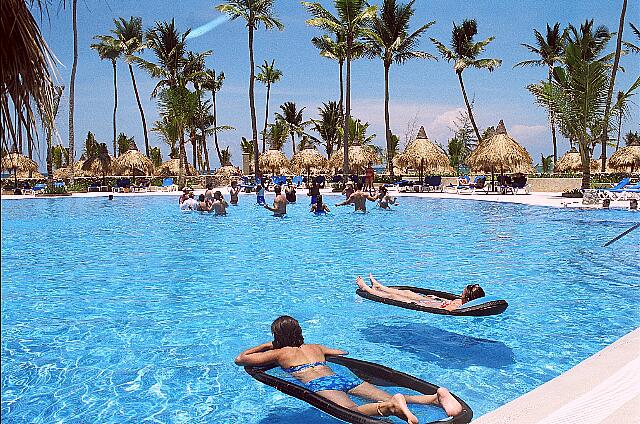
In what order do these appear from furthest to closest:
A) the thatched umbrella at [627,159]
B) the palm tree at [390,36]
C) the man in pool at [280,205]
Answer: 1. the palm tree at [390,36]
2. the thatched umbrella at [627,159]
3. the man in pool at [280,205]

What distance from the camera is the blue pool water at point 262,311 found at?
4.91 metres

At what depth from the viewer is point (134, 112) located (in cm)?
5044

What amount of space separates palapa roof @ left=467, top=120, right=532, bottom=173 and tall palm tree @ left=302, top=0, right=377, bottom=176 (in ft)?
25.2

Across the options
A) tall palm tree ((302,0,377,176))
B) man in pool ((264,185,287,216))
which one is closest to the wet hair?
man in pool ((264,185,287,216))

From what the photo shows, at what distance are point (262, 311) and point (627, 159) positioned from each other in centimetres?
3309

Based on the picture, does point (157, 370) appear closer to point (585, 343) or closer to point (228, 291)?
point (228, 291)

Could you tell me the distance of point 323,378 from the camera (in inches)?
169

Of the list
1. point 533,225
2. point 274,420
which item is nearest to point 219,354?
point 274,420

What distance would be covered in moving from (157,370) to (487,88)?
158 feet

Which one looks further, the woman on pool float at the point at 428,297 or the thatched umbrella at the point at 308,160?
the thatched umbrella at the point at 308,160

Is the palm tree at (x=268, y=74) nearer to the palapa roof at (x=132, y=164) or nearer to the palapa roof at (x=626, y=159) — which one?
the palapa roof at (x=132, y=164)

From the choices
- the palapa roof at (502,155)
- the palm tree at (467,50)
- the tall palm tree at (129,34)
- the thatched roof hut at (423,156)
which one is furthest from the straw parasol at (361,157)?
the tall palm tree at (129,34)

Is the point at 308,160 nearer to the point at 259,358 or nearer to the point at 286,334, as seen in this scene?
the point at 286,334

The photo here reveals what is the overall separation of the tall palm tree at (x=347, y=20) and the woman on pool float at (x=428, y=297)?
1041 inches
